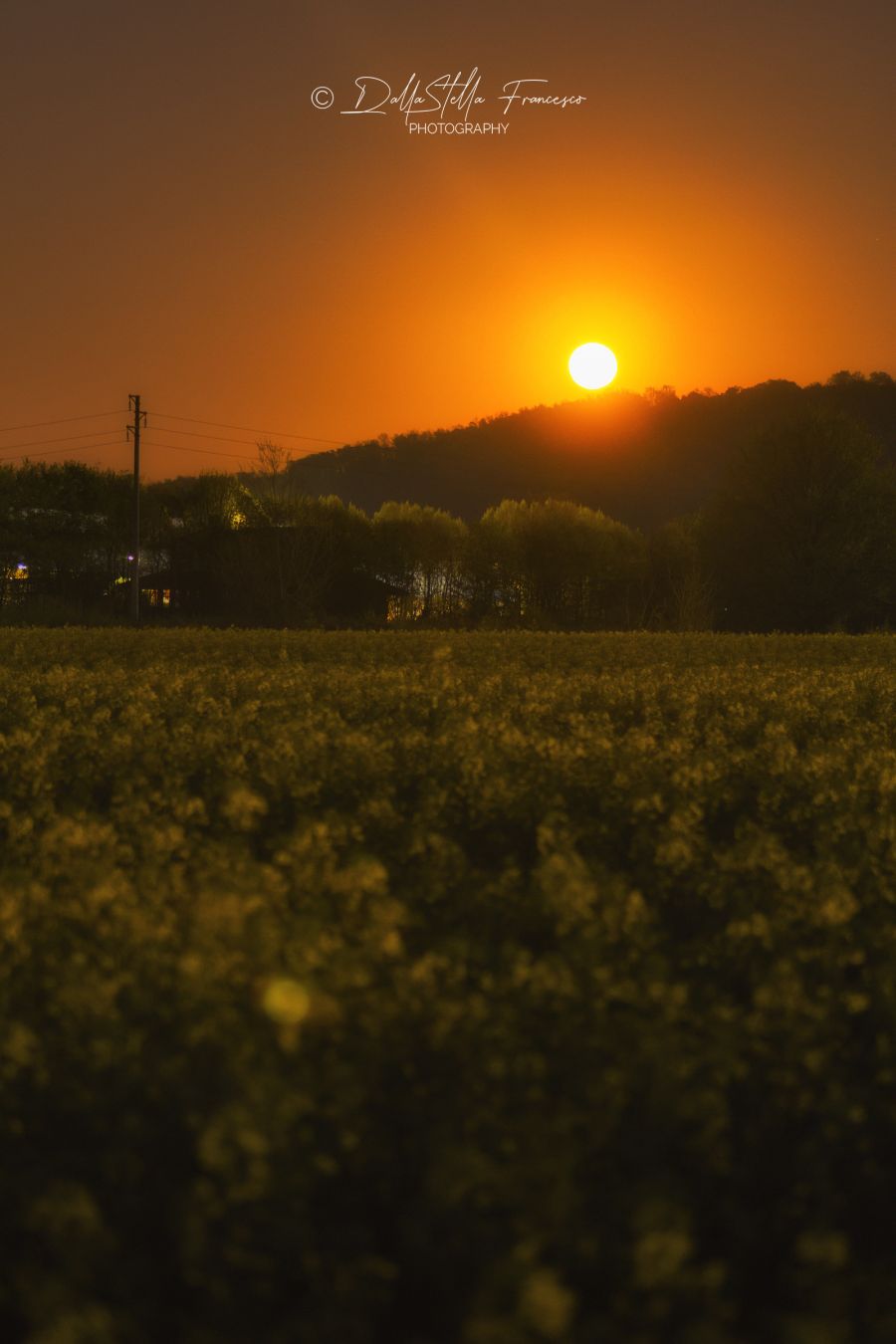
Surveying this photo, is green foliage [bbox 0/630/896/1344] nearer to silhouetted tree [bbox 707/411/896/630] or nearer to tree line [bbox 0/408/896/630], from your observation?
tree line [bbox 0/408/896/630]

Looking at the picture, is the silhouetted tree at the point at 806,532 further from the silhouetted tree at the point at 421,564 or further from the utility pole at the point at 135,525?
the utility pole at the point at 135,525

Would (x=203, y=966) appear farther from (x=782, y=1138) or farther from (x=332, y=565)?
(x=332, y=565)

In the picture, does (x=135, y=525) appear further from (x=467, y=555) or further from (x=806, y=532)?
(x=806, y=532)

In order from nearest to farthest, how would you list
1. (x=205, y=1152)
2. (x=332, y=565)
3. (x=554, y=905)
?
(x=205, y=1152) < (x=554, y=905) < (x=332, y=565)

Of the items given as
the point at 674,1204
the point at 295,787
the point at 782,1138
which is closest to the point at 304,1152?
the point at 674,1204

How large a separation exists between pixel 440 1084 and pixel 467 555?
50.9 m

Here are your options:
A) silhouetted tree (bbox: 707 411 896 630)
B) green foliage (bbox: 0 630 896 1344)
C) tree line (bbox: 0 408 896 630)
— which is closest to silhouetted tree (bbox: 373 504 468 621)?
tree line (bbox: 0 408 896 630)

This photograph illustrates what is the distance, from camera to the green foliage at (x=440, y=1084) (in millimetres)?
2127

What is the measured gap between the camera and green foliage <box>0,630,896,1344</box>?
213cm

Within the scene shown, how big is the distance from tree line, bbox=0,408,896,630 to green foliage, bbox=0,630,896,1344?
42636 millimetres

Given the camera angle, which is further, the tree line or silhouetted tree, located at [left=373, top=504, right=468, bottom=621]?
silhouetted tree, located at [left=373, top=504, right=468, bottom=621]

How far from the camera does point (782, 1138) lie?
2771 millimetres

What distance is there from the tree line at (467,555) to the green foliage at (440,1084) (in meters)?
42.6

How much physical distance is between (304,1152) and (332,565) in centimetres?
4983
